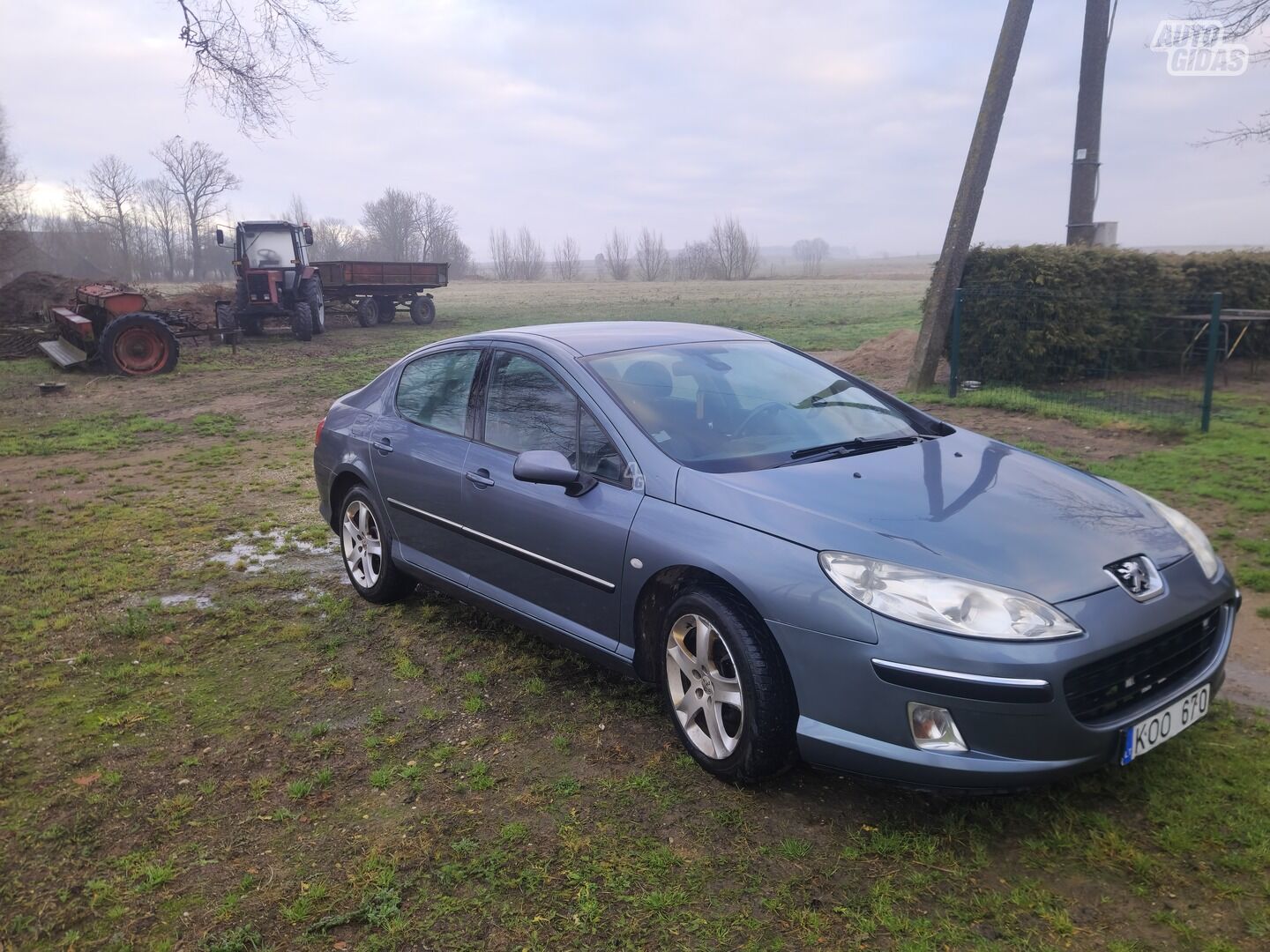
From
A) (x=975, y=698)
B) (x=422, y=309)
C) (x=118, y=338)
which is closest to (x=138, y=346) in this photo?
(x=118, y=338)

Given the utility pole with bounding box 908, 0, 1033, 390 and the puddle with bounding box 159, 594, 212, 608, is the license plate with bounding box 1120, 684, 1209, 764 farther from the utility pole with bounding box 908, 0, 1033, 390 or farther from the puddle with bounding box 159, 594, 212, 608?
the utility pole with bounding box 908, 0, 1033, 390

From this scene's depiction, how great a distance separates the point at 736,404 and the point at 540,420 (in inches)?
33.8

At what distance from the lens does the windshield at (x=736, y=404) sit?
3678 mm

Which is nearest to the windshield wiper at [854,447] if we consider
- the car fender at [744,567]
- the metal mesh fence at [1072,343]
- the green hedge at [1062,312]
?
the car fender at [744,567]

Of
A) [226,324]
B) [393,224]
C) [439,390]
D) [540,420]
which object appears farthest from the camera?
[393,224]

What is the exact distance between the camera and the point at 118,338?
16.7 meters

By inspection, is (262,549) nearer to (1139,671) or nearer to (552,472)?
(552,472)

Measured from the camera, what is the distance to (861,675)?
9.14 feet

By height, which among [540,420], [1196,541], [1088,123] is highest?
[1088,123]

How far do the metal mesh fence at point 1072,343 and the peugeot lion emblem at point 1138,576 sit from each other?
8.62m

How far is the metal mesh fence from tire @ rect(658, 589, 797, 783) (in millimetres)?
8927

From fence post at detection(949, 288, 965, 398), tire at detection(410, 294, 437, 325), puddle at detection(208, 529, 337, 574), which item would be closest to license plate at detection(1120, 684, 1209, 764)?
puddle at detection(208, 529, 337, 574)

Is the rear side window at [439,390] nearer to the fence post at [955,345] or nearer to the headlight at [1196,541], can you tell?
the headlight at [1196,541]

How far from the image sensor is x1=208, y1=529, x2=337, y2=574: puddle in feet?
20.4
